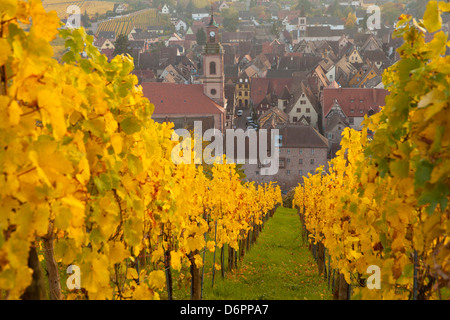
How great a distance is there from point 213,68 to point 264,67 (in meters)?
33.6

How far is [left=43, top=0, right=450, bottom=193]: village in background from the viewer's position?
53.0 metres

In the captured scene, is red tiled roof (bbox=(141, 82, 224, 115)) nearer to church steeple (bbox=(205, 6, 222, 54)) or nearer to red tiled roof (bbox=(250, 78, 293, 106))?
church steeple (bbox=(205, 6, 222, 54))

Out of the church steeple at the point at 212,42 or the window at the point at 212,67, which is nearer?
the church steeple at the point at 212,42

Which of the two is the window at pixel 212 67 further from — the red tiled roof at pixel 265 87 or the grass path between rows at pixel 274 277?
the grass path between rows at pixel 274 277

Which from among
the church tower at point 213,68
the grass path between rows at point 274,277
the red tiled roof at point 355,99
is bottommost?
the grass path between rows at point 274,277

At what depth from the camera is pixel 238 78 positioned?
77.4 m

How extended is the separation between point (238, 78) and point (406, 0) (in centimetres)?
11883

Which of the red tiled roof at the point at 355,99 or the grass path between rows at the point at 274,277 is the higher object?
the red tiled roof at the point at 355,99

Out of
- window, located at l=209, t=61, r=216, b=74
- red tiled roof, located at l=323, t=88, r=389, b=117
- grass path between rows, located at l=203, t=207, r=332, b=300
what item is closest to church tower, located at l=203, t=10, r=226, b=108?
window, located at l=209, t=61, r=216, b=74

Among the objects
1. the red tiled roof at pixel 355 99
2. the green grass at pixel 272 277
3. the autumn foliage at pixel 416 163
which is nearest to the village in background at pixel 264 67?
the red tiled roof at pixel 355 99

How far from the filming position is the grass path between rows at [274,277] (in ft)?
41.7

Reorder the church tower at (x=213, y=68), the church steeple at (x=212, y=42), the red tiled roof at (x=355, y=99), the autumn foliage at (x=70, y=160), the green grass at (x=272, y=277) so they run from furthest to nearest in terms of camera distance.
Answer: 1. the church tower at (x=213, y=68)
2. the church steeple at (x=212, y=42)
3. the red tiled roof at (x=355, y=99)
4. the green grass at (x=272, y=277)
5. the autumn foliage at (x=70, y=160)
